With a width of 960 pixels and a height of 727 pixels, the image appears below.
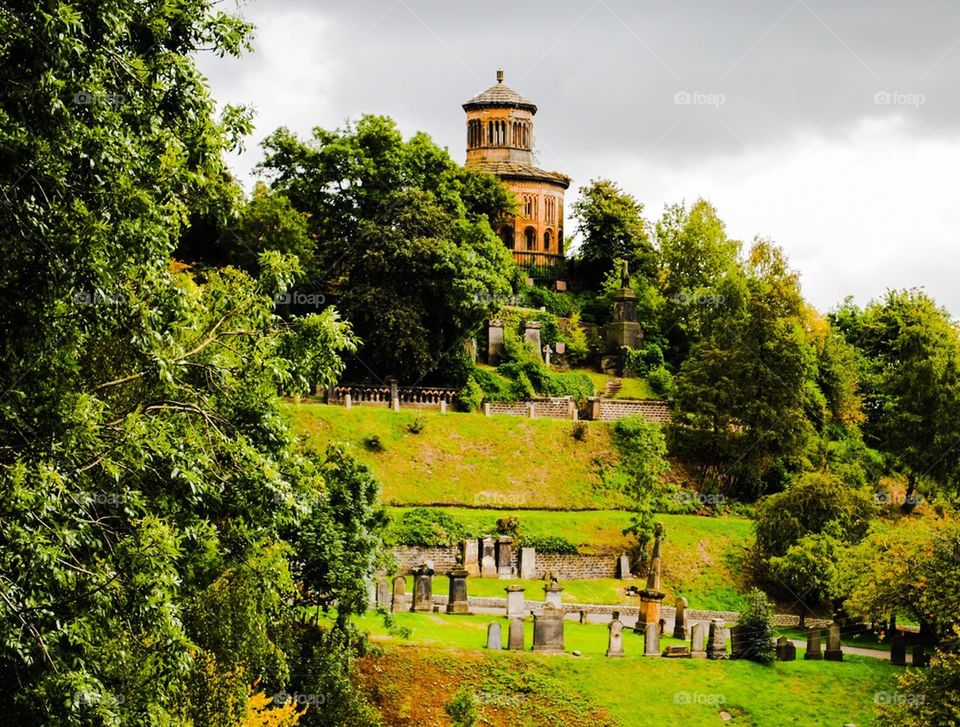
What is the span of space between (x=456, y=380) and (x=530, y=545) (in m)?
13.2

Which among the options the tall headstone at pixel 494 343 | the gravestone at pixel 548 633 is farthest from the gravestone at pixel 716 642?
the tall headstone at pixel 494 343

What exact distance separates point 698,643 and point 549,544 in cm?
1145

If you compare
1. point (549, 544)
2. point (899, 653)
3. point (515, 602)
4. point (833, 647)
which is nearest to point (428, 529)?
point (549, 544)

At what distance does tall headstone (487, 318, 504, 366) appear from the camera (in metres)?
65.1

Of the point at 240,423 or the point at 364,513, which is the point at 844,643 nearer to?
the point at 364,513

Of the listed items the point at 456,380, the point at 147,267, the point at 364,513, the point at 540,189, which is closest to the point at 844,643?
the point at 364,513

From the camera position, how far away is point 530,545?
49188 mm

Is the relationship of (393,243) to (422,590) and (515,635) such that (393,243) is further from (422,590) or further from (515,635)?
(515,635)

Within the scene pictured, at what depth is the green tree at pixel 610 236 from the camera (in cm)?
7681

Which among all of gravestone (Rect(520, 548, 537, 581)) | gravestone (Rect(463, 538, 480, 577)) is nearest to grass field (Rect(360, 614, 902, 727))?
gravestone (Rect(463, 538, 480, 577))

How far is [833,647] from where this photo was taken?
40344 millimetres

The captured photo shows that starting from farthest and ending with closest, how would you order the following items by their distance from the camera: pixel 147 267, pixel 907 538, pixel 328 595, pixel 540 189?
pixel 540 189 < pixel 907 538 < pixel 328 595 < pixel 147 267
